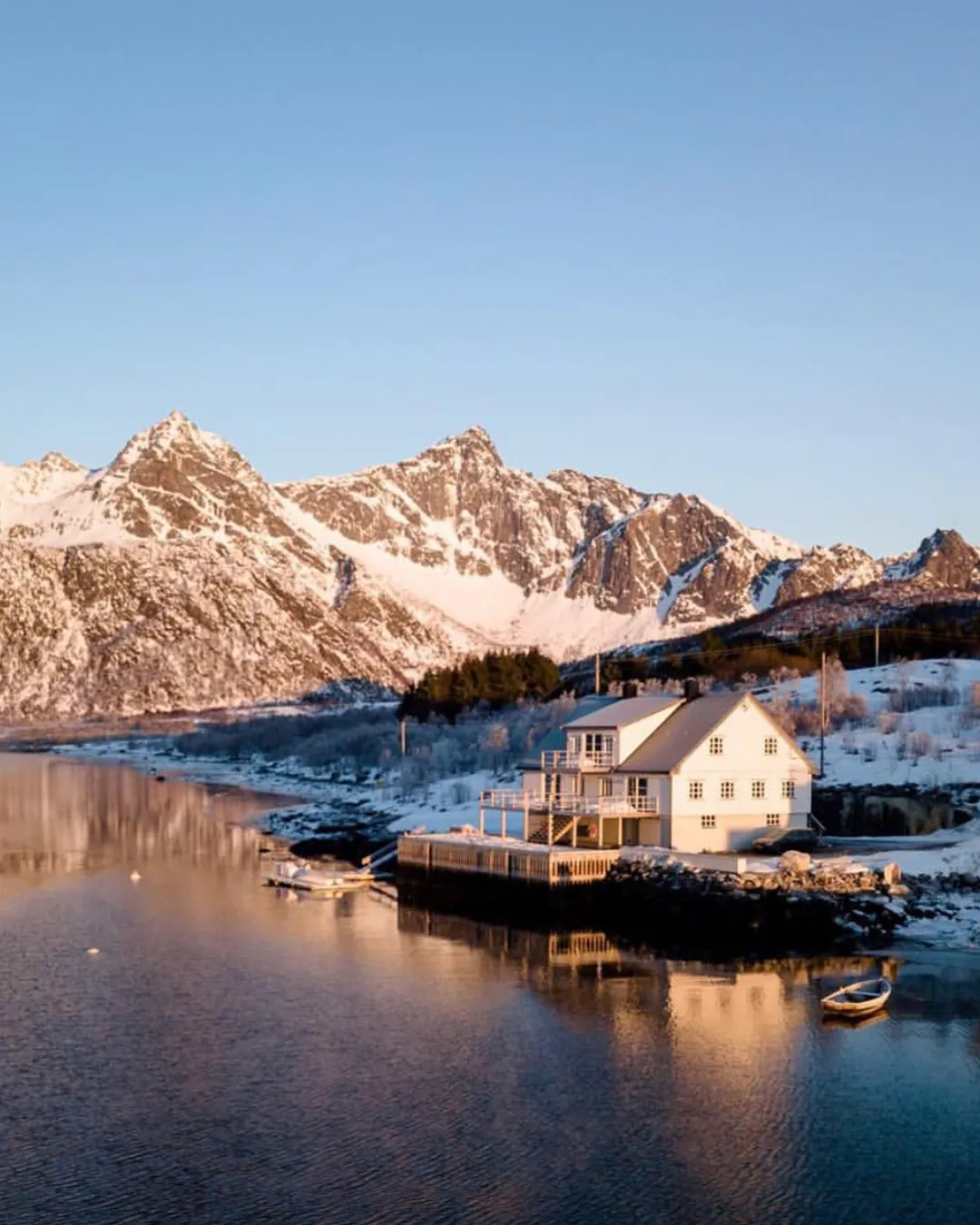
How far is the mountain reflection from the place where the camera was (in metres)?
68.7

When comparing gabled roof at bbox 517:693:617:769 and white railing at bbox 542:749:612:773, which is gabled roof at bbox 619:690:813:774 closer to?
white railing at bbox 542:749:612:773

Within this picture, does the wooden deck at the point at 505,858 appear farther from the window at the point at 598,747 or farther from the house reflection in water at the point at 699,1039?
the window at the point at 598,747

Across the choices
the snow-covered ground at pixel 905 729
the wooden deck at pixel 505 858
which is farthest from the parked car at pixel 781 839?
the snow-covered ground at pixel 905 729

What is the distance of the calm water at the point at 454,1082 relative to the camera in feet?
81.5

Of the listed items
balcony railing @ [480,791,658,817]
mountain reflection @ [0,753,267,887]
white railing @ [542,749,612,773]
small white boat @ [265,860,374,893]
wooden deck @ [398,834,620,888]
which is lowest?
mountain reflection @ [0,753,267,887]

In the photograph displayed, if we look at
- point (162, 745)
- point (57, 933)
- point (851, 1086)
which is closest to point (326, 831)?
point (57, 933)

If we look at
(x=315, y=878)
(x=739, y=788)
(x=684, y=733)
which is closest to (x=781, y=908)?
(x=739, y=788)

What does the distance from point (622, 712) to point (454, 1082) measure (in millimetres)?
29839

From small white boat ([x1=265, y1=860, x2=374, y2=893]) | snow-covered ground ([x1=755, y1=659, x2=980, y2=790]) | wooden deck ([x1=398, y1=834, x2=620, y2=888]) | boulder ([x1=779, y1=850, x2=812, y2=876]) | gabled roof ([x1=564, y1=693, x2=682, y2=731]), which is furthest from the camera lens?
snow-covered ground ([x1=755, y1=659, x2=980, y2=790])

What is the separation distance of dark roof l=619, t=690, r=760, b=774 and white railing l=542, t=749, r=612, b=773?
41.7 inches

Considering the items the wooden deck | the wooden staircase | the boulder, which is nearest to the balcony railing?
the wooden staircase

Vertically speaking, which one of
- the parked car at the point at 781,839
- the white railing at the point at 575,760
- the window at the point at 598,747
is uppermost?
the window at the point at 598,747

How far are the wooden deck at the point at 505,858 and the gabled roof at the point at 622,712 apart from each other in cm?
543

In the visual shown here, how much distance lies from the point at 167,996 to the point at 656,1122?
51.6ft
